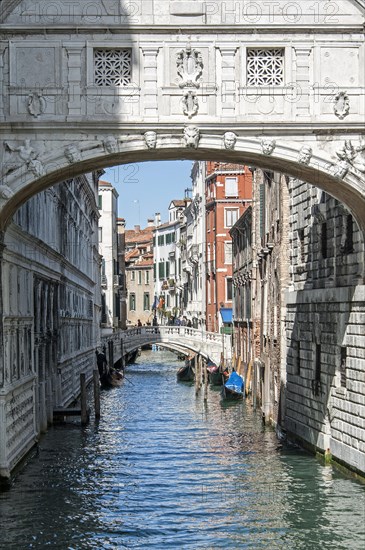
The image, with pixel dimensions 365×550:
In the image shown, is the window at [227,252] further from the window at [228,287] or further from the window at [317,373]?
the window at [317,373]

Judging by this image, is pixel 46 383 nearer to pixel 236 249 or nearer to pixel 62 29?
pixel 62 29

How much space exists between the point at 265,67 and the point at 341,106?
1114 mm

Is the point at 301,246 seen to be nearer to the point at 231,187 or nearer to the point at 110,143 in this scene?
the point at 110,143

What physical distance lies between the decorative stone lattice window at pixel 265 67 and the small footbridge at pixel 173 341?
85.6 ft

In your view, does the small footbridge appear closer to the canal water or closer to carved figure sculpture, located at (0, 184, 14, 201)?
the canal water

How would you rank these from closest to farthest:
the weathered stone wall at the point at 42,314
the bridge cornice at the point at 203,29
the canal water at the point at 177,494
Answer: the canal water at the point at 177,494
the bridge cornice at the point at 203,29
the weathered stone wall at the point at 42,314

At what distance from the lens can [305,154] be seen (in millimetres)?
14914

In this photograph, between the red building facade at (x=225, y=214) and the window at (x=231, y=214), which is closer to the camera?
the red building facade at (x=225, y=214)

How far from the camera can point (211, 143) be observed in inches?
590

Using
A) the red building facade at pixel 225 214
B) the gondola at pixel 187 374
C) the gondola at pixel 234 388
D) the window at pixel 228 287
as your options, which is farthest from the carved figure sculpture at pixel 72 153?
the window at pixel 228 287

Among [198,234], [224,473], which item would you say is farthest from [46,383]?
[198,234]

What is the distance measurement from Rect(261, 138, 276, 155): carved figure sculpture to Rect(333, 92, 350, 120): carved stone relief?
0.91m

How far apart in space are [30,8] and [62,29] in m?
0.50

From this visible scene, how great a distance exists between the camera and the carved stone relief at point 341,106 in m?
14.9
